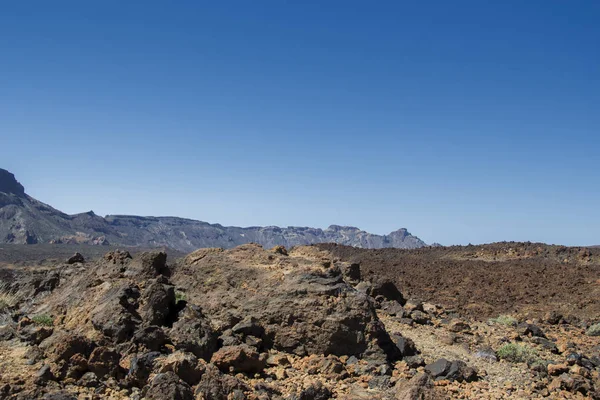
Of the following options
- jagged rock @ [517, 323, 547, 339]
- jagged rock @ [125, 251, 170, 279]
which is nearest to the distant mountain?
jagged rock @ [125, 251, 170, 279]

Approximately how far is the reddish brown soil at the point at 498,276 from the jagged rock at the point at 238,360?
35.9ft

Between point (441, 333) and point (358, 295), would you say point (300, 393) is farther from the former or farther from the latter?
point (441, 333)

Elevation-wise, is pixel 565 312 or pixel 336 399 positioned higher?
pixel 565 312

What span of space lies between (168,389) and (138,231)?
136009mm

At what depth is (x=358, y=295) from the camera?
8.88 meters

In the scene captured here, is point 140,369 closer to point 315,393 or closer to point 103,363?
point 103,363

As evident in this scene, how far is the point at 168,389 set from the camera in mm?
5629

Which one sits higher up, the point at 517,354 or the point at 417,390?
the point at 517,354

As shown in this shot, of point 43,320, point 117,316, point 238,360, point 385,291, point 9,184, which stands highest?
point 9,184

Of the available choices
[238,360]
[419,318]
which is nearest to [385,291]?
[419,318]

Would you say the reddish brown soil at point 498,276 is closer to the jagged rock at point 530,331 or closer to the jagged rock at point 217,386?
the jagged rock at point 530,331

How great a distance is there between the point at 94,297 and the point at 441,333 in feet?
26.7

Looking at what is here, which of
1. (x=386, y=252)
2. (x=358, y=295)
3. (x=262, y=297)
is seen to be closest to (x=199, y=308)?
(x=262, y=297)

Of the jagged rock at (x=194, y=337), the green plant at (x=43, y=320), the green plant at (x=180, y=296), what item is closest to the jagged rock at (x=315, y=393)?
the jagged rock at (x=194, y=337)
